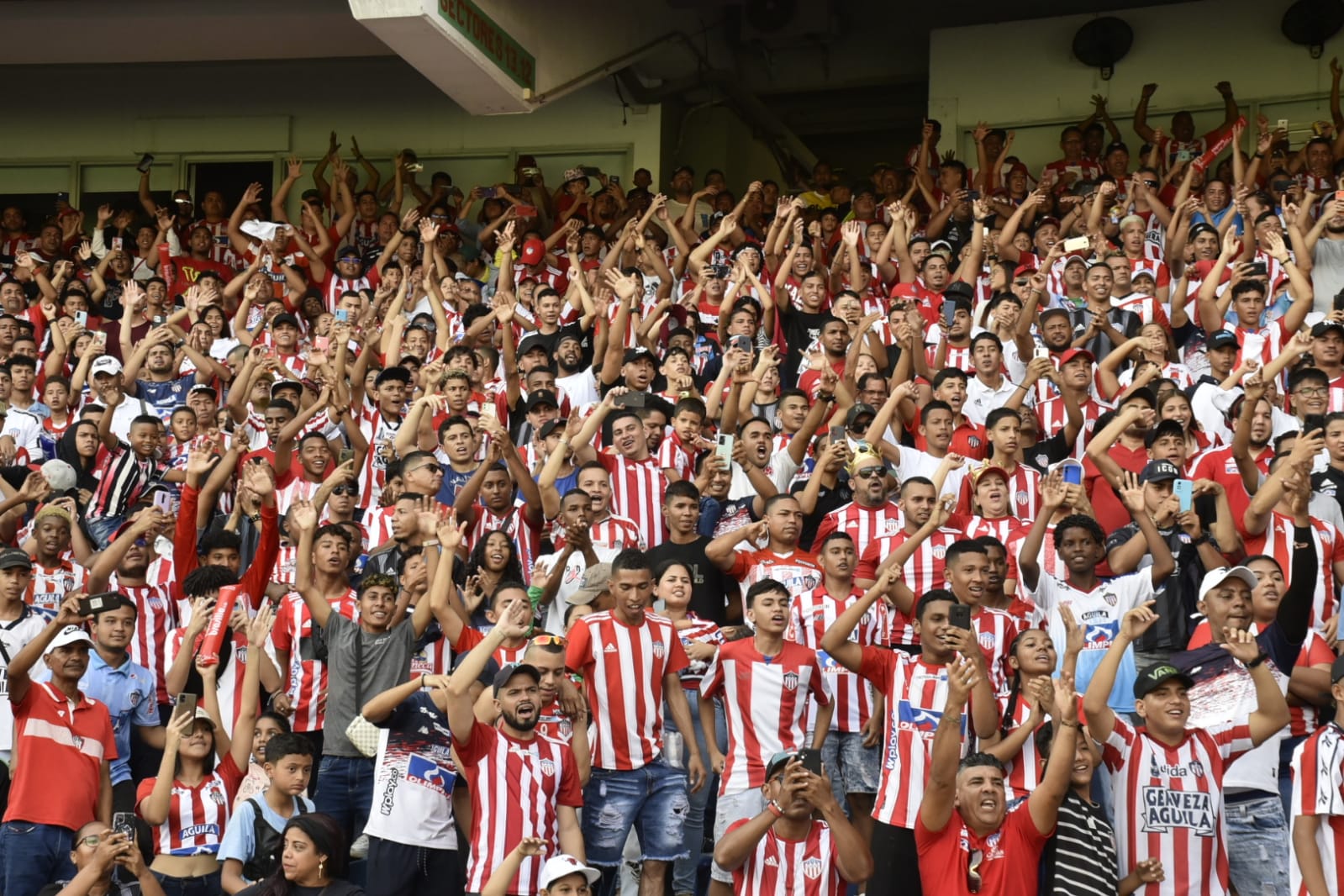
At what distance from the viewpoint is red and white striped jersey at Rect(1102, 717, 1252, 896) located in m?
7.11

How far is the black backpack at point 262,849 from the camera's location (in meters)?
7.49

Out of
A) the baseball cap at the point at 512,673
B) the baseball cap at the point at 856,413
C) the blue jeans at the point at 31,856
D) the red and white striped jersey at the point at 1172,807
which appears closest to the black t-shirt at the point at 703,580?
the baseball cap at the point at 512,673

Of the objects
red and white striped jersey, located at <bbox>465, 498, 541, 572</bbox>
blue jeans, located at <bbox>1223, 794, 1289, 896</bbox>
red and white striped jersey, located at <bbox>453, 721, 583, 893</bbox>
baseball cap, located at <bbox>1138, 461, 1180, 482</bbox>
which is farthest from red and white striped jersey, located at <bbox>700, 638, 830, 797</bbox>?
baseball cap, located at <bbox>1138, 461, 1180, 482</bbox>

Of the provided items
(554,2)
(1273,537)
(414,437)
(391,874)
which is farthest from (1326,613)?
(554,2)

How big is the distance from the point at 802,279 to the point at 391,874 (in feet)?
23.3

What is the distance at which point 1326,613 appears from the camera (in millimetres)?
8648

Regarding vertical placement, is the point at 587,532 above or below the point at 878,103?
below

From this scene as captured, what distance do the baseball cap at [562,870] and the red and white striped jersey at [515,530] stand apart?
115 inches

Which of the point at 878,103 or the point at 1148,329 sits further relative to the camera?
the point at 878,103

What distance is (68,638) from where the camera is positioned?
27.5 ft

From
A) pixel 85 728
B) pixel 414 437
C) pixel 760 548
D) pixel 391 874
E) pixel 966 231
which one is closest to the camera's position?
pixel 391 874

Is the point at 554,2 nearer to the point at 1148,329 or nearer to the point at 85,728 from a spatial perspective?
the point at 1148,329

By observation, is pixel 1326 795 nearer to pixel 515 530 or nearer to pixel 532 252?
pixel 515 530

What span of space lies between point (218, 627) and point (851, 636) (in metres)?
3.29
